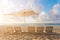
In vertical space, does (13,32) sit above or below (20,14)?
below

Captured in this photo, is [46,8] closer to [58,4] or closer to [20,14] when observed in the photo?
[58,4]

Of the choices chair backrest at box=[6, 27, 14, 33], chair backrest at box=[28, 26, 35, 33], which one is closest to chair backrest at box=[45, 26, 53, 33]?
chair backrest at box=[28, 26, 35, 33]

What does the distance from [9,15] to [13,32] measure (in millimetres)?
266

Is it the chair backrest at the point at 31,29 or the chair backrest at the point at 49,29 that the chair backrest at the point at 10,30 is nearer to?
the chair backrest at the point at 31,29

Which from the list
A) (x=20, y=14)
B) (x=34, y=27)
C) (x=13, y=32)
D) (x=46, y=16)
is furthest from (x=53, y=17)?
(x=13, y=32)

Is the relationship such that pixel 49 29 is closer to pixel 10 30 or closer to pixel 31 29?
pixel 31 29

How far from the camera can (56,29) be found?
7.29 feet

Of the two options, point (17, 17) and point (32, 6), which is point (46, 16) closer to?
point (32, 6)

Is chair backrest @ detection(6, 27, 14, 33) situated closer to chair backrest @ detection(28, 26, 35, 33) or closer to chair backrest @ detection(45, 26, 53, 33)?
chair backrest @ detection(28, 26, 35, 33)

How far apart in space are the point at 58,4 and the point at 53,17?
0.21m

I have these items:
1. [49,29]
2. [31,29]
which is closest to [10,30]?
→ [31,29]

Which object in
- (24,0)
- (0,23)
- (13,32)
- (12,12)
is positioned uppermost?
(24,0)

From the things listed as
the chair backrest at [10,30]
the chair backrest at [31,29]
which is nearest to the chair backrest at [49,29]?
the chair backrest at [31,29]

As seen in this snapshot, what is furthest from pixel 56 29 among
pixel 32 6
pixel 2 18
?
pixel 2 18
